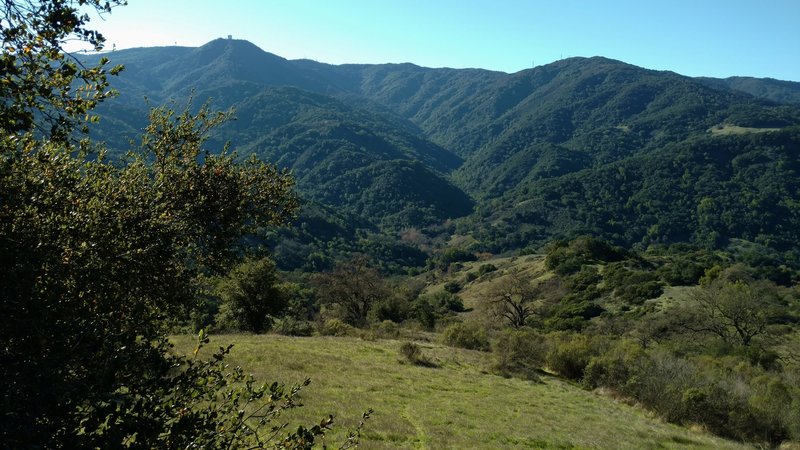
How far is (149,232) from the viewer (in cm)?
589

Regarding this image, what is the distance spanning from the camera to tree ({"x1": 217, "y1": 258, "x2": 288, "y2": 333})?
3316cm

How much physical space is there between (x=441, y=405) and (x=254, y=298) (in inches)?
775

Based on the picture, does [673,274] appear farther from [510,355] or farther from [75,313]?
[75,313]

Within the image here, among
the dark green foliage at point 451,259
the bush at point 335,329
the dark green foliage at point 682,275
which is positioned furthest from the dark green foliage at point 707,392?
the dark green foliage at point 451,259

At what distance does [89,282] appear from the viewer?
4.68 m

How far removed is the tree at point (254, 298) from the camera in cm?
3316

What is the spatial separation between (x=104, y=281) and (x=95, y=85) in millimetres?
1964

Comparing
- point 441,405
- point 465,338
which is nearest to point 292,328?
point 465,338

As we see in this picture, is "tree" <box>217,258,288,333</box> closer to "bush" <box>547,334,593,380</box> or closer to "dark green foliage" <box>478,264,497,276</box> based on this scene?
"bush" <box>547,334,593,380</box>

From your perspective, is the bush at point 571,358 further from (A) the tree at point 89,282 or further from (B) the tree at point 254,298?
(A) the tree at point 89,282

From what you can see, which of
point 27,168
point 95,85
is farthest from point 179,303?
point 95,85

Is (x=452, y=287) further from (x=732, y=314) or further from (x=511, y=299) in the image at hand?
(x=732, y=314)

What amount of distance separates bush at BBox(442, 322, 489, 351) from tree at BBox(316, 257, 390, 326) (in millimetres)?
12994

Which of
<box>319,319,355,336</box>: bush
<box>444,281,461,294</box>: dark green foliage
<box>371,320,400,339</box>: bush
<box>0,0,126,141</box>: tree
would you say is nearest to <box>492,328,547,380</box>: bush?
<box>371,320,400,339</box>: bush
